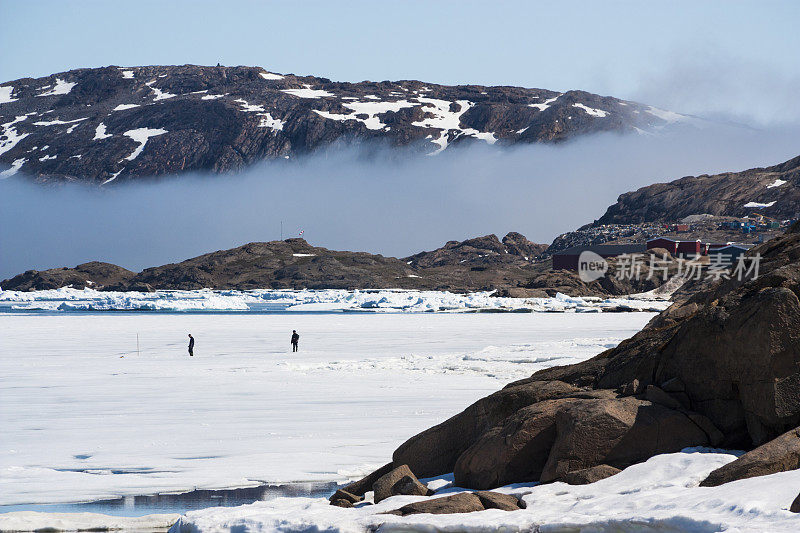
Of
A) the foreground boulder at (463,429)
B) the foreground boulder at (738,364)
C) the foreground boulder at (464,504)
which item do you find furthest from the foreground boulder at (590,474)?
the foreground boulder at (463,429)

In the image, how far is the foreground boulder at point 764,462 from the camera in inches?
400

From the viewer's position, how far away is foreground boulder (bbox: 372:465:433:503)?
11.9m

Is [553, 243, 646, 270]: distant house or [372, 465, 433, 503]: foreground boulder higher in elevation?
[553, 243, 646, 270]: distant house

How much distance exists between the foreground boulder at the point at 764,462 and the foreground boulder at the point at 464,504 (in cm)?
245

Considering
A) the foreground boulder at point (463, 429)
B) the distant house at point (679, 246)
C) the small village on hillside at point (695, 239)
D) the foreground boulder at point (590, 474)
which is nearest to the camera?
the foreground boulder at point (590, 474)

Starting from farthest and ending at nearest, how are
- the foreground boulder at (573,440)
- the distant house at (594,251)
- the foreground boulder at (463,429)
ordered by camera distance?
the distant house at (594,251) < the foreground boulder at (463,429) < the foreground boulder at (573,440)

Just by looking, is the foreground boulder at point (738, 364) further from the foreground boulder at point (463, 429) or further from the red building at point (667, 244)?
the red building at point (667, 244)

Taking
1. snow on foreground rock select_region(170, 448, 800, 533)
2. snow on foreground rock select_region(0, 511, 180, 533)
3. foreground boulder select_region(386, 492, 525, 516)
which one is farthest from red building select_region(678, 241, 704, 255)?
snow on foreground rock select_region(0, 511, 180, 533)

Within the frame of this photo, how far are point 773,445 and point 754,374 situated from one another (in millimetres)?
1340

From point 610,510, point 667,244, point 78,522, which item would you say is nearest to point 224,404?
point 78,522

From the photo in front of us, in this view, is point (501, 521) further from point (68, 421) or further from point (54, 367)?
point (54, 367)

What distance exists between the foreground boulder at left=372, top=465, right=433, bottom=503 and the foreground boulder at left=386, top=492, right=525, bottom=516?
2.71ft

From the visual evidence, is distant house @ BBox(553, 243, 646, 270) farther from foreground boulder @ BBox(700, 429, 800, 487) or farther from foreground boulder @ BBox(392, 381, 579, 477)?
foreground boulder @ BBox(700, 429, 800, 487)

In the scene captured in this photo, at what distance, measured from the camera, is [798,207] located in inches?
7790
